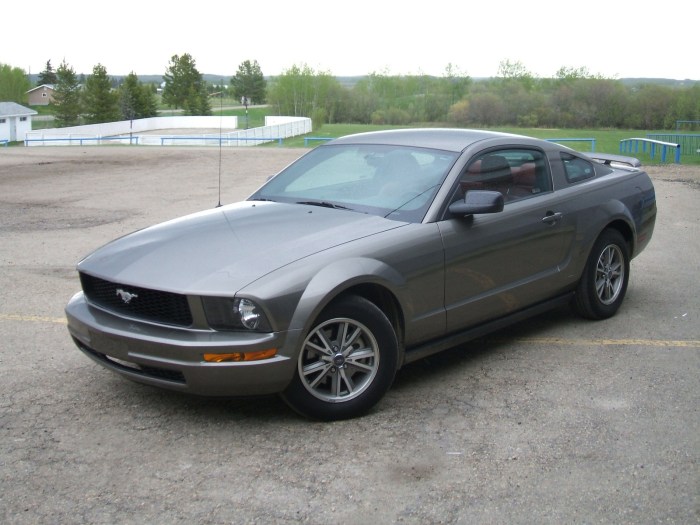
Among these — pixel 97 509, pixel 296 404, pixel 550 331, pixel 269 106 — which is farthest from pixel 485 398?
pixel 269 106

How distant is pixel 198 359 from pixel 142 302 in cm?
49

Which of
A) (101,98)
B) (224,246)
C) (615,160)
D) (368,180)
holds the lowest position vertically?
(224,246)

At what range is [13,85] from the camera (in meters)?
142

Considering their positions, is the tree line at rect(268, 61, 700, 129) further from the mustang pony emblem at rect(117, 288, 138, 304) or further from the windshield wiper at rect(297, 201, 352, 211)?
the mustang pony emblem at rect(117, 288, 138, 304)

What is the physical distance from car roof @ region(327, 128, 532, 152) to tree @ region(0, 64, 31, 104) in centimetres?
14503

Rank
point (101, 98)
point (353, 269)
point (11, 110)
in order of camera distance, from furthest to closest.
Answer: point (101, 98) → point (11, 110) → point (353, 269)

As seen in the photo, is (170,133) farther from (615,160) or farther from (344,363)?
(344,363)

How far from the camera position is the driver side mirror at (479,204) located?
5094mm

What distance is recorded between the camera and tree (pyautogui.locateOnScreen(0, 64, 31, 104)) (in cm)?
14025

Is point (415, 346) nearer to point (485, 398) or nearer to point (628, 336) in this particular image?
point (485, 398)

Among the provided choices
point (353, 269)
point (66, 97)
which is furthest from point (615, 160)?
point (66, 97)

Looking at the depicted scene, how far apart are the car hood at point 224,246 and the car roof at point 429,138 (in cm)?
86

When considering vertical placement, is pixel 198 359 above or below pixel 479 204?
below

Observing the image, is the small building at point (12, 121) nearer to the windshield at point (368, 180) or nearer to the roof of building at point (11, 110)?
the roof of building at point (11, 110)
